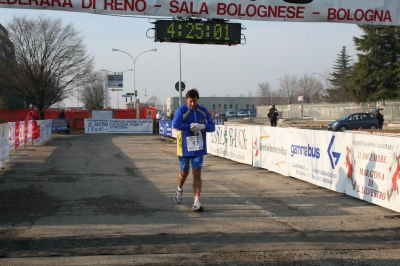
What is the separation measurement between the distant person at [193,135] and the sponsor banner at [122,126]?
31.4m

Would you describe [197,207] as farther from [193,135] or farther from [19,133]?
[19,133]

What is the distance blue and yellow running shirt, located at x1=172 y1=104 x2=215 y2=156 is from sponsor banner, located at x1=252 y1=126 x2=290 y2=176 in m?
4.61

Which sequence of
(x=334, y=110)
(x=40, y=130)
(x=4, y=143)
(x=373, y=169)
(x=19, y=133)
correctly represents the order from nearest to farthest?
(x=373, y=169)
(x=4, y=143)
(x=19, y=133)
(x=40, y=130)
(x=334, y=110)

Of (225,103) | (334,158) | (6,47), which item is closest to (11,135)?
(334,158)

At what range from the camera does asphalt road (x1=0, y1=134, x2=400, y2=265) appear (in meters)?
5.27

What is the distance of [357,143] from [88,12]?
5.58 m

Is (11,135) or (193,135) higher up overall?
(193,135)

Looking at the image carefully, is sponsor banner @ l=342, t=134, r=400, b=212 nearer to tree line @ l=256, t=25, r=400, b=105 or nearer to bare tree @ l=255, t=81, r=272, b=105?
tree line @ l=256, t=25, r=400, b=105

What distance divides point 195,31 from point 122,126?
28996 millimetres

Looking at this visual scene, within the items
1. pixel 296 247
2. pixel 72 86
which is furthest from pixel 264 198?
pixel 72 86

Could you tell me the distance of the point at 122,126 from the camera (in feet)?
127

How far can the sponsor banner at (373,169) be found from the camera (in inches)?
307

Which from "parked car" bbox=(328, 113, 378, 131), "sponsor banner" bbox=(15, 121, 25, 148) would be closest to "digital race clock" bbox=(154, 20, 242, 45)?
"sponsor banner" bbox=(15, 121, 25, 148)

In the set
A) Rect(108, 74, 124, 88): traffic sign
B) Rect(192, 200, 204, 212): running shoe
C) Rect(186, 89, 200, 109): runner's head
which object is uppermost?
Rect(108, 74, 124, 88): traffic sign
